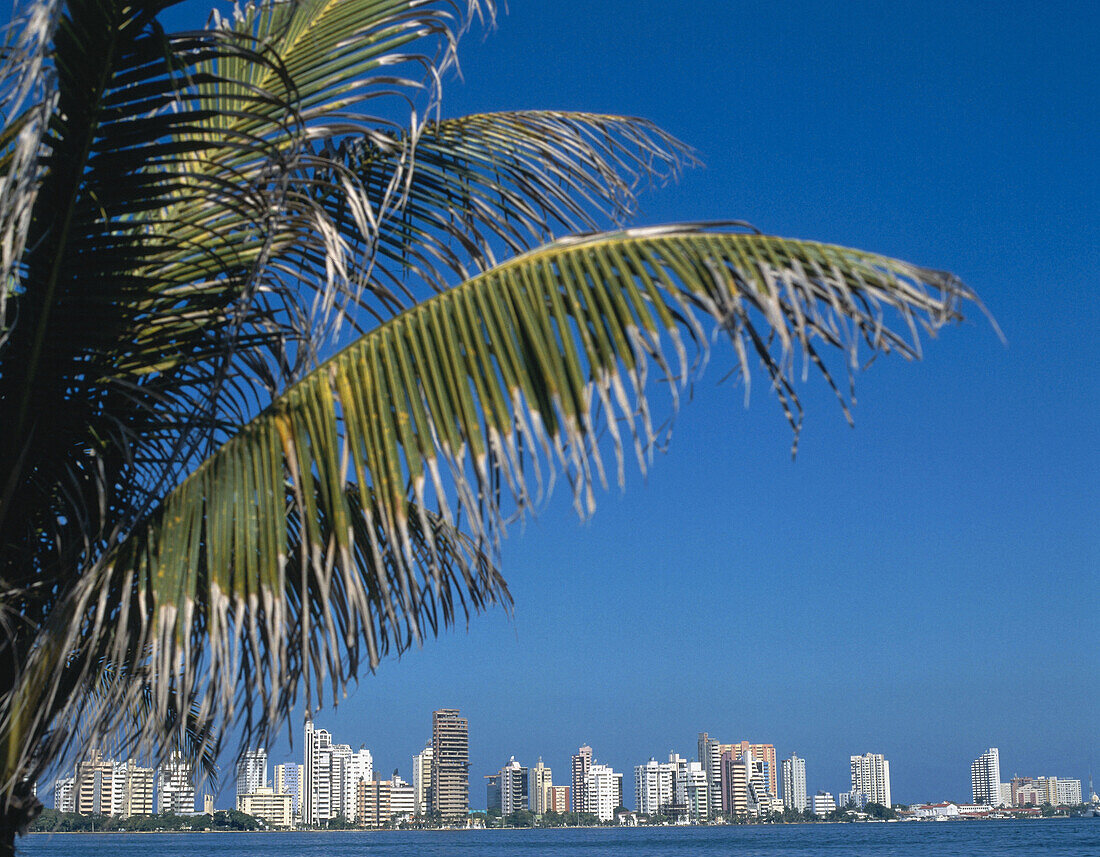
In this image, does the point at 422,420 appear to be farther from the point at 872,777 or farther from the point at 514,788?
the point at 872,777

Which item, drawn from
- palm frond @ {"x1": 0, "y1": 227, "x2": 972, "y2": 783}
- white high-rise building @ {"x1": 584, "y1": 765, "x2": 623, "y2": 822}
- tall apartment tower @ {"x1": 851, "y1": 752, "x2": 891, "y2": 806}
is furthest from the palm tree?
tall apartment tower @ {"x1": 851, "y1": 752, "x2": 891, "y2": 806}

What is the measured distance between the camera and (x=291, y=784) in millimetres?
149000

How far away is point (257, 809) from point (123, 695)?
441 ft

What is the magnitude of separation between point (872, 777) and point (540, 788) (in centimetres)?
5155

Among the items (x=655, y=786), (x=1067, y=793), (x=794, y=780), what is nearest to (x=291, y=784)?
(x=655, y=786)

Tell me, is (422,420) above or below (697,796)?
above

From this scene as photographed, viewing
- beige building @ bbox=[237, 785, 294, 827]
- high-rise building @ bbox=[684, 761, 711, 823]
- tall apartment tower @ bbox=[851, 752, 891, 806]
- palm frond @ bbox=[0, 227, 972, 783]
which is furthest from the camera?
tall apartment tower @ bbox=[851, 752, 891, 806]

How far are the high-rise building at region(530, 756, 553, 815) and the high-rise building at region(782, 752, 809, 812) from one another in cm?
4198

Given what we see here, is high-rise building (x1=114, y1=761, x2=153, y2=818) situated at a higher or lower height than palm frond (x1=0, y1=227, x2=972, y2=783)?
lower

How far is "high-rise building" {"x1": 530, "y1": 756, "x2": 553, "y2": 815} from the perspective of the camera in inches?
6053

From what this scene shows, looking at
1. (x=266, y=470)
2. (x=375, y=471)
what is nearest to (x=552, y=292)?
(x=375, y=471)

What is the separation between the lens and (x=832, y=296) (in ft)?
5.88

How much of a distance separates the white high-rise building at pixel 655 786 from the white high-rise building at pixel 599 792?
8080 mm

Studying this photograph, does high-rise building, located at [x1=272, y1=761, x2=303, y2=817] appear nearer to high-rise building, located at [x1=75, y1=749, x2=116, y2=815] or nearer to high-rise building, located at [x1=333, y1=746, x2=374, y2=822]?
high-rise building, located at [x1=333, y1=746, x2=374, y2=822]
